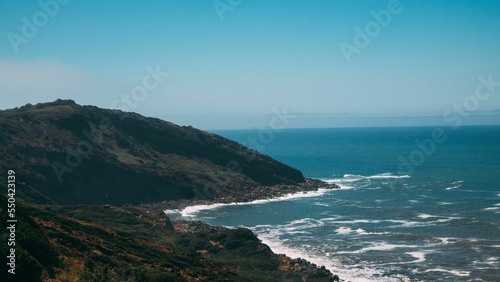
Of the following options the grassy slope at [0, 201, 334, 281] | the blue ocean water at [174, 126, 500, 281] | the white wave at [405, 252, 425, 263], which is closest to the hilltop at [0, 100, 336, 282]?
the grassy slope at [0, 201, 334, 281]

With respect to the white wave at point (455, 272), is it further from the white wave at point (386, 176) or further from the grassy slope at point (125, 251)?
the white wave at point (386, 176)

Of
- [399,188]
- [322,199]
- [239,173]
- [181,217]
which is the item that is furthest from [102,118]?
[399,188]

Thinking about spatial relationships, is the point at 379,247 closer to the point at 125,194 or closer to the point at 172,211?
the point at 172,211

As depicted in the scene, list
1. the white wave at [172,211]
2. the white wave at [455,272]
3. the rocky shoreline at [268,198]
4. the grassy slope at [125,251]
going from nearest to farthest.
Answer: the grassy slope at [125,251]
the white wave at [455,272]
the rocky shoreline at [268,198]
the white wave at [172,211]

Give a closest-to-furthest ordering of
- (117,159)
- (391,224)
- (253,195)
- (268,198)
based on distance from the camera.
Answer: (391,224)
(268,198)
(253,195)
(117,159)

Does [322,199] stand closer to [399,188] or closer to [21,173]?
[399,188]

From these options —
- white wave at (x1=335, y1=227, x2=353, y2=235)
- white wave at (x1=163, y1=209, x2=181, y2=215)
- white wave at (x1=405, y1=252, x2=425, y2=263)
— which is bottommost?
white wave at (x1=405, y1=252, x2=425, y2=263)

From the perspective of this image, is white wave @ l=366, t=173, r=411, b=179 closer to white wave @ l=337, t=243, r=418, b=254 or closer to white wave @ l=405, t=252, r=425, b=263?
white wave @ l=337, t=243, r=418, b=254

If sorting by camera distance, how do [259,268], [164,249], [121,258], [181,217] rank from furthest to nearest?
[181,217], [259,268], [164,249], [121,258]

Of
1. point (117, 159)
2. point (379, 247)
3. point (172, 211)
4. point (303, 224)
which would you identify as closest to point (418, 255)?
point (379, 247)

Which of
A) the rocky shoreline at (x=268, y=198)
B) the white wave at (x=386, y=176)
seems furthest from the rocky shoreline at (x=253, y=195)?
the white wave at (x=386, y=176)

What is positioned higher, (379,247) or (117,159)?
(117,159)
